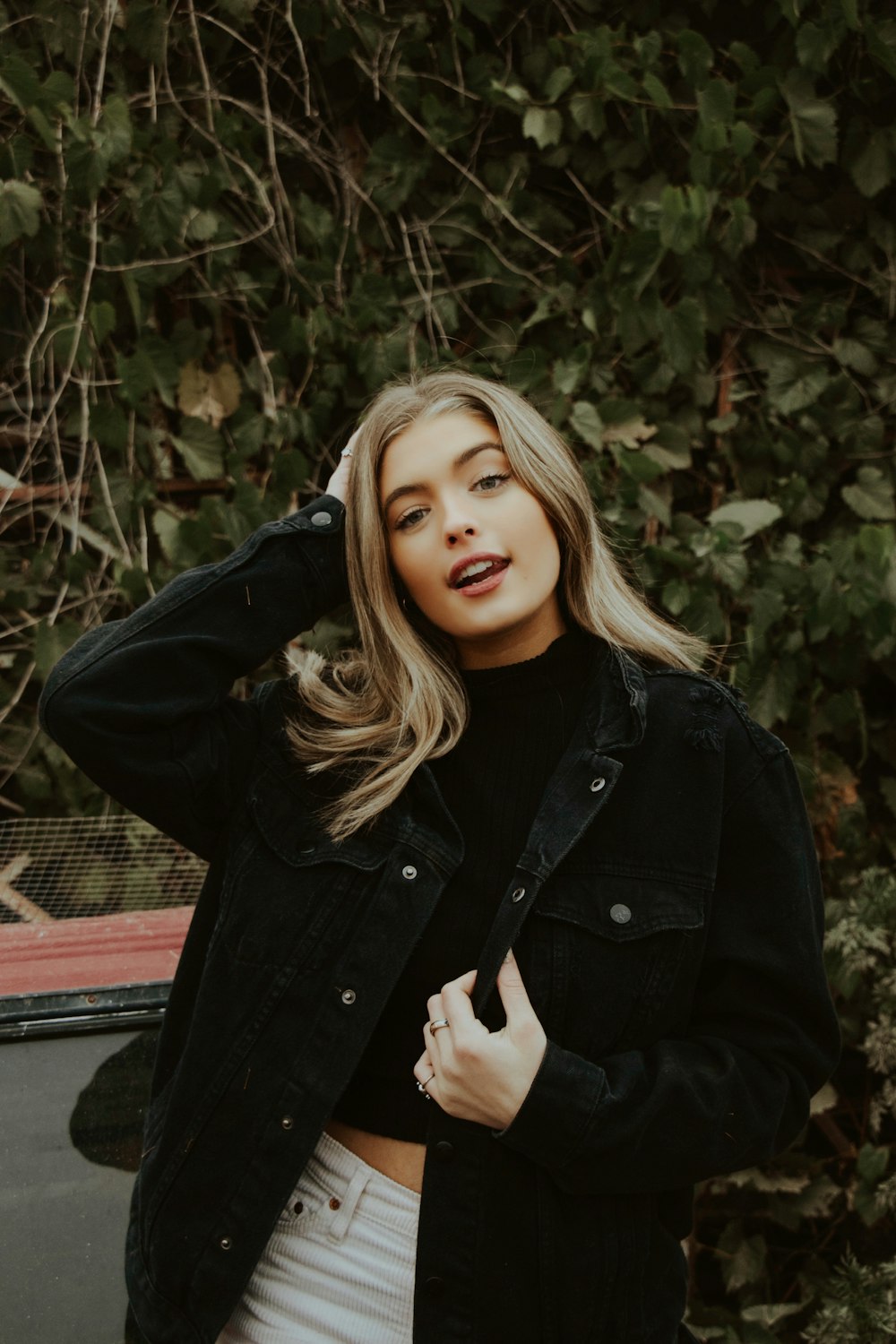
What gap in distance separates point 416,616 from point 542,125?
1655 mm

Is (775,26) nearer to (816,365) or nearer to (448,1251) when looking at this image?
(816,365)

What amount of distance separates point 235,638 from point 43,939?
0.70 m

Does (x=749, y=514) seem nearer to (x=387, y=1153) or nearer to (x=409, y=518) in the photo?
(x=409, y=518)

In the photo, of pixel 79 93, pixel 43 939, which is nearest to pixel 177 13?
pixel 79 93

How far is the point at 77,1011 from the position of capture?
1.52 m

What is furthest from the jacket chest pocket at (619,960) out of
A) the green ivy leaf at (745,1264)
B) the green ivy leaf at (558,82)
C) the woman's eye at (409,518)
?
the green ivy leaf at (558,82)

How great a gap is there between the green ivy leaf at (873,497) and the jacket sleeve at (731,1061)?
1557 millimetres

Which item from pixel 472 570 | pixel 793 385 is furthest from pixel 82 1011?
pixel 793 385

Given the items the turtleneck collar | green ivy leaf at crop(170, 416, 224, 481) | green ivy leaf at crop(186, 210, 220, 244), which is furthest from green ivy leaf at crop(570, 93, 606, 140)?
the turtleneck collar

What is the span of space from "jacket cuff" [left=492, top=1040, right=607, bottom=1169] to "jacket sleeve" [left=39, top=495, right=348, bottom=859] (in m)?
0.50

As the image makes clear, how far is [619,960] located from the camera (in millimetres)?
1165

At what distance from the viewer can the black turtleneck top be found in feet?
3.96

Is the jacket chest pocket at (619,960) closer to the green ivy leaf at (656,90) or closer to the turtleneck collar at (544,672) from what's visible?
the turtleneck collar at (544,672)

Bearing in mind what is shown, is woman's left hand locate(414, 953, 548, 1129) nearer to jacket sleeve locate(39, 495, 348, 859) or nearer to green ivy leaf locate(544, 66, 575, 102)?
jacket sleeve locate(39, 495, 348, 859)
